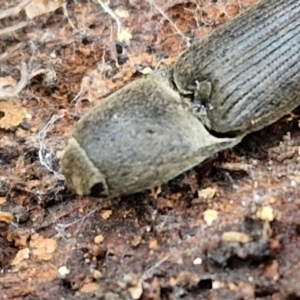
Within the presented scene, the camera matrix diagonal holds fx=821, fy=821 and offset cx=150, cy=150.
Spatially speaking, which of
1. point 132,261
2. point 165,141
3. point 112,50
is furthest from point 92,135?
point 112,50

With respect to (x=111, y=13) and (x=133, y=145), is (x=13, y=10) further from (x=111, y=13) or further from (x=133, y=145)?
(x=133, y=145)

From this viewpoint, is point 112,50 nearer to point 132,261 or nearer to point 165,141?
point 165,141

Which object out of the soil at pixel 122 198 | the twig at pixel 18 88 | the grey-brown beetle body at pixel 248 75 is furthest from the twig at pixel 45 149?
the grey-brown beetle body at pixel 248 75

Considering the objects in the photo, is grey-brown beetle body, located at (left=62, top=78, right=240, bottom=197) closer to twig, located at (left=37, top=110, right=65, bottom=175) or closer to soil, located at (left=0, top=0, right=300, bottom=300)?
soil, located at (left=0, top=0, right=300, bottom=300)

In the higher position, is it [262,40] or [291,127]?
[262,40]

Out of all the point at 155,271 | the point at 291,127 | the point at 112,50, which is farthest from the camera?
the point at 112,50
